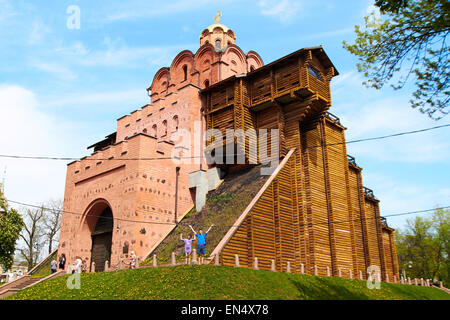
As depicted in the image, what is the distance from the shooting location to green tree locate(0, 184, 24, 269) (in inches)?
1028

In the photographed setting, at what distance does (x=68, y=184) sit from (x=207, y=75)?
1174 cm

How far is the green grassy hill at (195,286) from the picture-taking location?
12242mm

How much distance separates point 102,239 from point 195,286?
42.3 feet

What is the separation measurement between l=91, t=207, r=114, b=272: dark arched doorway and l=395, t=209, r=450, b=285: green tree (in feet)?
96.7

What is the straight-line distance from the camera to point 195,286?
40.5 ft

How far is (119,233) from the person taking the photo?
2109cm

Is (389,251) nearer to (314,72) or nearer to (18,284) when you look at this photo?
(314,72)

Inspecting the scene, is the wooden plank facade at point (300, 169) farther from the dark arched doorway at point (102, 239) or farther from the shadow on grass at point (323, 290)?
the dark arched doorway at point (102, 239)

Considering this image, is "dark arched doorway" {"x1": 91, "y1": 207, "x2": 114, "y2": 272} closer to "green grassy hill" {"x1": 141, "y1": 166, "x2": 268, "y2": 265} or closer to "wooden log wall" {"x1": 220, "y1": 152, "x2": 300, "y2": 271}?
"green grassy hill" {"x1": 141, "y1": 166, "x2": 268, "y2": 265}

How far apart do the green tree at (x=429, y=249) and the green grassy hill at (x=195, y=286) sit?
28054 mm

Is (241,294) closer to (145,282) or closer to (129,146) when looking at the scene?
(145,282)

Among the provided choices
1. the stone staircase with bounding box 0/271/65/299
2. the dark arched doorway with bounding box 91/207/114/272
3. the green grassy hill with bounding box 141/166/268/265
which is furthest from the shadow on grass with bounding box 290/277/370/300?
the dark arched doorway with bounding box 91/207/114/272

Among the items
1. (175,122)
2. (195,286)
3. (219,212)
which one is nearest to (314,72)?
(175,122)
